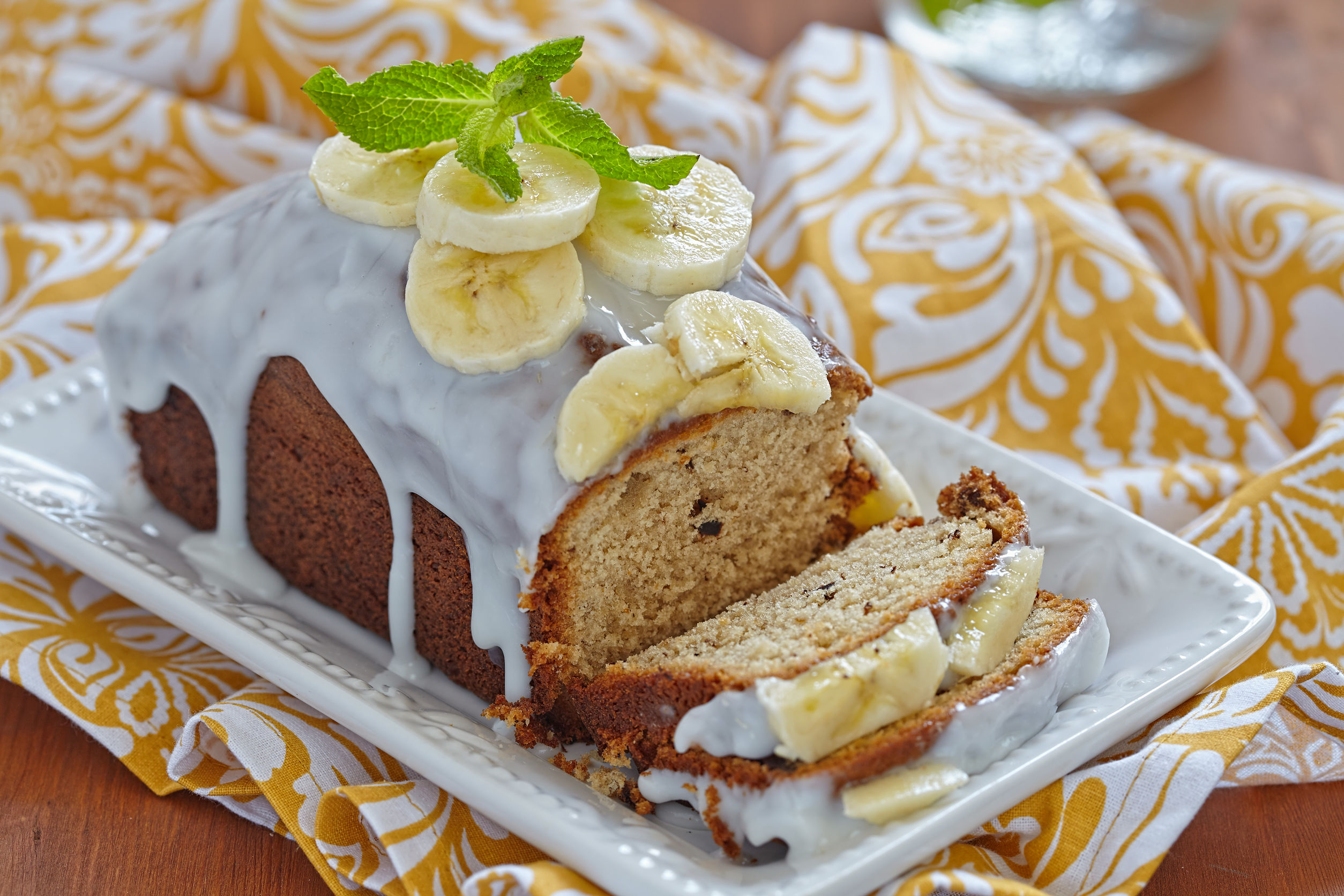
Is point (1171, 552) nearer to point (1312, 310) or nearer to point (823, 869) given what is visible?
point (823, 869)

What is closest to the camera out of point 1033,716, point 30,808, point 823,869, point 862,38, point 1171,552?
point 823,869

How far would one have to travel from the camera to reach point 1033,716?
220 centimetres

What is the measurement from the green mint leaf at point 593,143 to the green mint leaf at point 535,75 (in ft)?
0.08

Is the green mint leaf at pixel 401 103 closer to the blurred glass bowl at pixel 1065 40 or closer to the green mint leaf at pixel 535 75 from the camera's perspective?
the green mint leaf at pixel 535 75

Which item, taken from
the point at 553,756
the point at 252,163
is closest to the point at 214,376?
the point at 553,756

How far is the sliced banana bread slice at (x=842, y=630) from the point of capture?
2080 mm

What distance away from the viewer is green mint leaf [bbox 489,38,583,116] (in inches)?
96.7

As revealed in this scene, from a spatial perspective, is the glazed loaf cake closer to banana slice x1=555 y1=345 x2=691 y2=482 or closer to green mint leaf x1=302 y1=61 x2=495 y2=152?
banana slice x1=555 y1=345 x2=691 y2=482

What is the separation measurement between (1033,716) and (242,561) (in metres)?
1.72

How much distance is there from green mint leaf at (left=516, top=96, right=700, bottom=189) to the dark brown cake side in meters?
0.68

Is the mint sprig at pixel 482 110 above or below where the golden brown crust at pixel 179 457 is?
above

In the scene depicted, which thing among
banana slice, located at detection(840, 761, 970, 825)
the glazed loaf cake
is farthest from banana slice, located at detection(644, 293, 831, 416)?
banana slice, located at detection(840, 761, 970, 825)

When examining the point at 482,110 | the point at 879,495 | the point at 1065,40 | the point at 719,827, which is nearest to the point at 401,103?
the point at 482,110

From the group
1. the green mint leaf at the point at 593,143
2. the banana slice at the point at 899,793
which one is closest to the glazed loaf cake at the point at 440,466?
the green mint leaf at the point at 593,143
